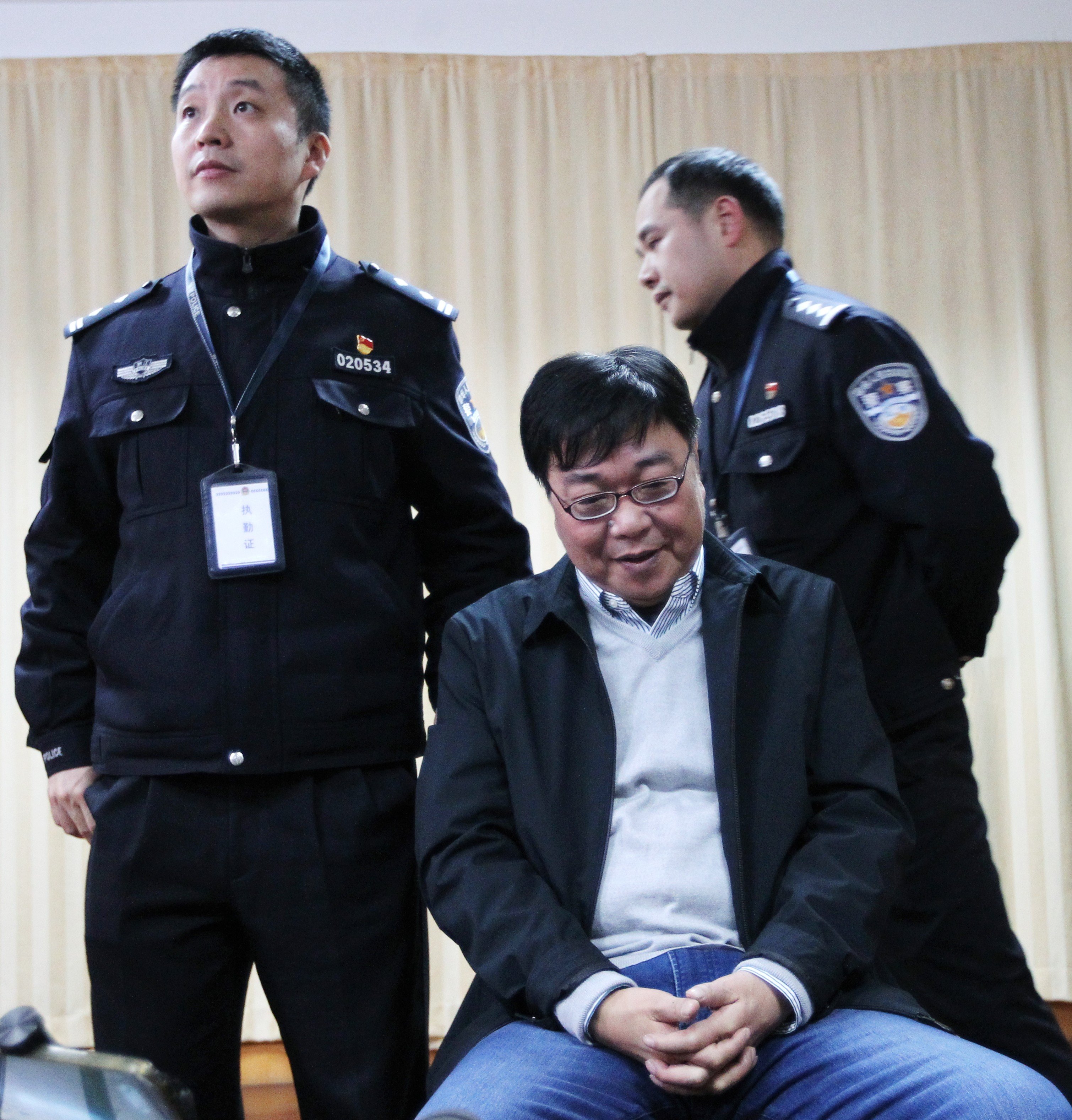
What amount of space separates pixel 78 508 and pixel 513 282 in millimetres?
2132

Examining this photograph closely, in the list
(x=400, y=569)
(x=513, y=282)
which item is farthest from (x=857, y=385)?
(x=513, y=282)

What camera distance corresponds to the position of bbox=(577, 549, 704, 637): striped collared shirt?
1539 mm

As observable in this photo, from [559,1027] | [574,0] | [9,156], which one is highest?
[574,0]

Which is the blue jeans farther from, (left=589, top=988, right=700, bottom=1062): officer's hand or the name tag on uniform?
the name tag on uniform

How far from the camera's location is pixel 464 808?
144cm

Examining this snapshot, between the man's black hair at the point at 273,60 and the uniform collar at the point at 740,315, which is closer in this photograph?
the man's black hair at the point at 273,60

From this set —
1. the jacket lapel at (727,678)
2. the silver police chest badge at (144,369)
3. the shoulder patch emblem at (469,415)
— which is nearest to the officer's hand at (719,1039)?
the jacket lapel at (727,678)

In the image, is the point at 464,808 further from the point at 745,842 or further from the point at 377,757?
the point at 745,842

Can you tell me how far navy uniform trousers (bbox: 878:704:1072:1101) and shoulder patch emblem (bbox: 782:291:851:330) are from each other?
672mm

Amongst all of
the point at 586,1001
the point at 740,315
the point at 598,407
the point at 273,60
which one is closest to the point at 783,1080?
the point at 586,1001

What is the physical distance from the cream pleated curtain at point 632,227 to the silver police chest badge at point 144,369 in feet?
6.57

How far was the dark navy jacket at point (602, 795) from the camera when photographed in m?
1.34

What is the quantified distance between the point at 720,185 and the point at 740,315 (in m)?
0.24

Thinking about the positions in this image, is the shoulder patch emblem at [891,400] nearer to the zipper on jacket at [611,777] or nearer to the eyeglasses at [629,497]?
the eyeglasses at [629,497]
